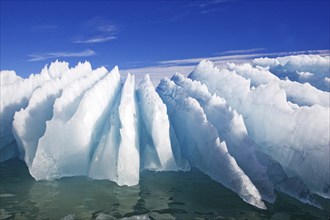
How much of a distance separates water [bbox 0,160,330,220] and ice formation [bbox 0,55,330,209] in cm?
35

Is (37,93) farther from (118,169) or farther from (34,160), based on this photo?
(118,169)

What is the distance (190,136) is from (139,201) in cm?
358

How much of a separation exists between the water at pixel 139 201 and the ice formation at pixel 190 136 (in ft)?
1.14

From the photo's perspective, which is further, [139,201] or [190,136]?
[190,136]

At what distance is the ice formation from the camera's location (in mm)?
9078

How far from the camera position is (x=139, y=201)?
8.23 m

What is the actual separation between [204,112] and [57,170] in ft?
15.3

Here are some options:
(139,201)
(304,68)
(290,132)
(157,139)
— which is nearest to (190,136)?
(157,139)

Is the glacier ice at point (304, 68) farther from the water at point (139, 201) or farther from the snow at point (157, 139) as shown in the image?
the water at point (139, 201)

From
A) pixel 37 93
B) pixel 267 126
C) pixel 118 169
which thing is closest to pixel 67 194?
pixel 118 169

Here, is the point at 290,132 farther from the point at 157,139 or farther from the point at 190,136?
the point at 157,139

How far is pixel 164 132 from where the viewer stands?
10.6m

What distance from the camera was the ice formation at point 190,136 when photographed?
9.08 m

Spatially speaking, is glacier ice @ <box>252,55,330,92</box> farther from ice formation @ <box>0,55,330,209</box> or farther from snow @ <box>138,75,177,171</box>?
snow @ <box>138,75,177,171</box>
